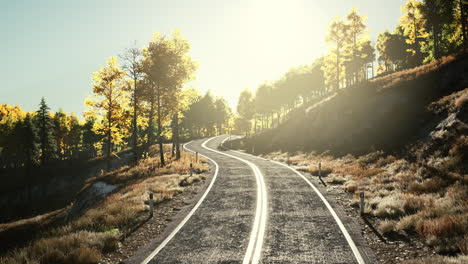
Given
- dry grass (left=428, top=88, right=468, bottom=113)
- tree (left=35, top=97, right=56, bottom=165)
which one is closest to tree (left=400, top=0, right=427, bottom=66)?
dry grass (left=428, top=88, right=468, bottom=113)

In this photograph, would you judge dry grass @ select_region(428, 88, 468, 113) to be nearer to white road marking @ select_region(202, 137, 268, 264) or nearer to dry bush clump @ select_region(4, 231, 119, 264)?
white road marking @ select_region(202, 137, 268, 264)

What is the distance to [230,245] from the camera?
311 inches

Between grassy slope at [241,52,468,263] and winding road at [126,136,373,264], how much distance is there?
179 cm

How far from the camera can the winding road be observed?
7.20m

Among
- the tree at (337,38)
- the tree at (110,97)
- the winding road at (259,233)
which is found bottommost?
the winding road at (259,233)

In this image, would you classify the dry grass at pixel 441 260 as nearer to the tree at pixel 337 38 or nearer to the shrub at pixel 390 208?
the shrub at pixel 390 208

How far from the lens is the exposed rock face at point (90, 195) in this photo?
18578mm

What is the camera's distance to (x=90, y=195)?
19.9m

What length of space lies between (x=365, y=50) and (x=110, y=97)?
62391 millimetres

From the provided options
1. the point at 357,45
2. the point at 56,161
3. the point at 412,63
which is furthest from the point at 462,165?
the point at 56,161

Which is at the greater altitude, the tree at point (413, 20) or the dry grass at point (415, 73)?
the tree at point (413, 20)

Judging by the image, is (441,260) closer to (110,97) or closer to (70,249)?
(70,249)

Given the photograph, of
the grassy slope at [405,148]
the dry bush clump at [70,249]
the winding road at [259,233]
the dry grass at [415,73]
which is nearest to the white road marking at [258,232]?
the winding road at [259,233]

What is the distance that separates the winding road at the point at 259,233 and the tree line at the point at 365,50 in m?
27.6
